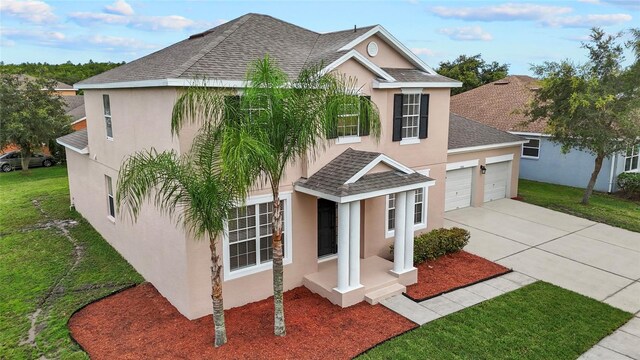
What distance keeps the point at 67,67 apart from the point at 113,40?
40.3 m

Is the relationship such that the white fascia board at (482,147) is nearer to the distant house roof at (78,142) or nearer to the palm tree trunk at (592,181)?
the palm tree trunk at (592,181)

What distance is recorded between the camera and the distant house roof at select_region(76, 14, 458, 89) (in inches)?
413

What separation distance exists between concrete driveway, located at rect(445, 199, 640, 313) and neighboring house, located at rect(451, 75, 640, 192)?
5638 mm

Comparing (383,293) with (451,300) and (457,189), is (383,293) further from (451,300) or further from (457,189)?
(457,189)

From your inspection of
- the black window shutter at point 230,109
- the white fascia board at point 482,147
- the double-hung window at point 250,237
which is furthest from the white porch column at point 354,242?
the white fascia board at point 482,147

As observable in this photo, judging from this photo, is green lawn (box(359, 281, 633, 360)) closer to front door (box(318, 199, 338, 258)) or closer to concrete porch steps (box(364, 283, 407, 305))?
concrete porch steps (box(364, 283, 407, 305))

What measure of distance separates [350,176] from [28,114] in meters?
26.8

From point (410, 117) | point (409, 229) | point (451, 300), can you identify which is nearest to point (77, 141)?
point (410, 117)

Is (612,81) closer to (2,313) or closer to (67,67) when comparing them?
(2,313)

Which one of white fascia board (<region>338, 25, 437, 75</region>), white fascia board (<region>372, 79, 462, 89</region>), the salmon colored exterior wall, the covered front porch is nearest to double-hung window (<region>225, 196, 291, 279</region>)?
the salmon colored exterior wall

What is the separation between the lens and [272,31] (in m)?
14.3

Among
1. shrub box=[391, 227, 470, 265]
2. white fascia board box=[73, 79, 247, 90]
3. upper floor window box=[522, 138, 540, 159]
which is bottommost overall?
shrub box=[391, 227, 470, 265]

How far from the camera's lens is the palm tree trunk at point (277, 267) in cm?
905

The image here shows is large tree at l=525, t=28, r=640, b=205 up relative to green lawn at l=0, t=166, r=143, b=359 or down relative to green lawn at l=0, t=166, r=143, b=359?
up
